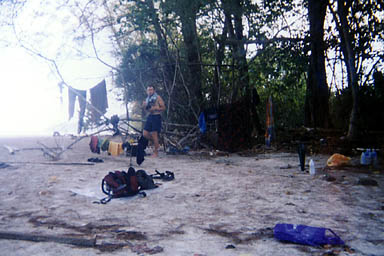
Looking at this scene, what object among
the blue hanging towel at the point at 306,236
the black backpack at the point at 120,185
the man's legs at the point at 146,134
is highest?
the man's legs at the point at 146,134

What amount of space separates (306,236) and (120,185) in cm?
239

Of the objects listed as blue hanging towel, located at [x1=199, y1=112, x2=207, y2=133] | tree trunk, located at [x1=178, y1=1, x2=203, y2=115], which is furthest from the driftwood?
tree trunk, located at [x1=178, y1=1, x2=203, y2=115]

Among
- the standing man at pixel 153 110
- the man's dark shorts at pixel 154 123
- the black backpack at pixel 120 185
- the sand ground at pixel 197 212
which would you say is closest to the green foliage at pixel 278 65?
the standing man at pixel 153 110

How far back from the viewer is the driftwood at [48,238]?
2.44 m

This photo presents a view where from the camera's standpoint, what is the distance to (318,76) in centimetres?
1024

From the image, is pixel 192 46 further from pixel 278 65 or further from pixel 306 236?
pixel 306 236

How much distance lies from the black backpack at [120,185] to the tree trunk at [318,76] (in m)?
7.72

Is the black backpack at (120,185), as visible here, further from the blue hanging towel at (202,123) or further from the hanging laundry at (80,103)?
the hanging laundry at (80,103)

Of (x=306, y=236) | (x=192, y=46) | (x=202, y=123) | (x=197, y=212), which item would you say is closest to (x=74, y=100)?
(x=192, y=46)

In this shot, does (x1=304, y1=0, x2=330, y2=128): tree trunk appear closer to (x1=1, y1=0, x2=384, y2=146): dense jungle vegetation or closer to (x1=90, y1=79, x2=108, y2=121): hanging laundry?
(x1=1, y1=0, x2=384, y2=146): dense jungle vegetation

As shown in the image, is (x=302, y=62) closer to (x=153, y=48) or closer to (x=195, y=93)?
(x=195, y=93)

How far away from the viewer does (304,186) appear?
4.46 metres

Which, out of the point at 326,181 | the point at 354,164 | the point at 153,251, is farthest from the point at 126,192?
the point at 354,164

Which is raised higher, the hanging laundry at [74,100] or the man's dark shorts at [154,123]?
the hanging laundry at [74,100]
